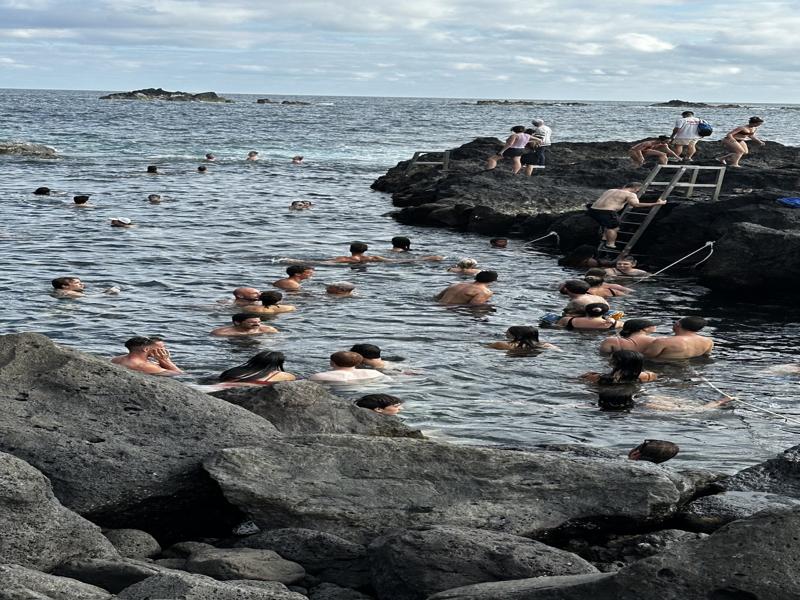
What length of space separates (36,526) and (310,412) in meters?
3.32

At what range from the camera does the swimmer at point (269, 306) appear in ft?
53.4

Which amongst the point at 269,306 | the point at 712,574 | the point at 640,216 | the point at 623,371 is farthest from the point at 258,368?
the point at 640,216

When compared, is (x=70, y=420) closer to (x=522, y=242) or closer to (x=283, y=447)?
(x=283, y=447)

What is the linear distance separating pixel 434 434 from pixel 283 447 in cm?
350

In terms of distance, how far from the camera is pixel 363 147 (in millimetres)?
66562

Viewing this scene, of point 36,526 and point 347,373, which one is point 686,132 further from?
point 36,526

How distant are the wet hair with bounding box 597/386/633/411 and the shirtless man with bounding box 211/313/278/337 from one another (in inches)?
200

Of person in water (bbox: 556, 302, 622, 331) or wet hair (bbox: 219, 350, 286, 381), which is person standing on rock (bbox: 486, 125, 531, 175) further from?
wet hair (bbox: 219, 350, 286, 381)

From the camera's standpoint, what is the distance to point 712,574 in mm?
4781

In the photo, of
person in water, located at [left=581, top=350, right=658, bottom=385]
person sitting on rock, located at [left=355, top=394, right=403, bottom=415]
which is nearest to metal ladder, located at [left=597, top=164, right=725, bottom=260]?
person in water, located at [left=581, top=350, right=658, bottom=385]

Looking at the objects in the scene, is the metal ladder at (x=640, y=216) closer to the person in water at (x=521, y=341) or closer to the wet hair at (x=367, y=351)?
the person in water at (x=521, y=341)

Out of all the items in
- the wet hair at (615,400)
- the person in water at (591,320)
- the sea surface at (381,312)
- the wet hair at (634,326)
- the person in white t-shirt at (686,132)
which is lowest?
the sea surface at (381,312)

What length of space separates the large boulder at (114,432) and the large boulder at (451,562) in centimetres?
168

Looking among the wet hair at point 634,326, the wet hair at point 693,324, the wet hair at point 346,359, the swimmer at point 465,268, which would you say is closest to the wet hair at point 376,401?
the wet hair at point 346,359
